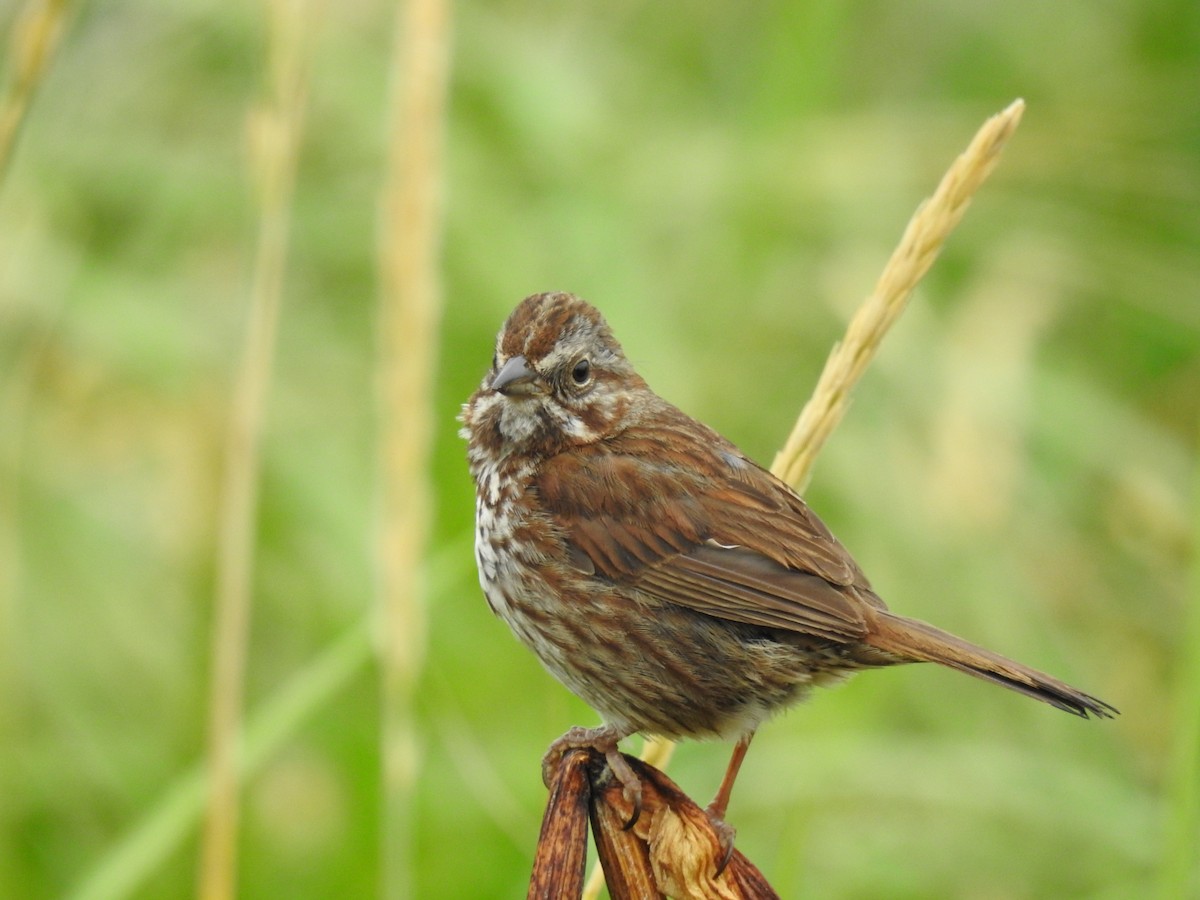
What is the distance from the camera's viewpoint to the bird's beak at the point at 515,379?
2.83 metres

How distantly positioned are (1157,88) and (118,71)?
2.94 meters

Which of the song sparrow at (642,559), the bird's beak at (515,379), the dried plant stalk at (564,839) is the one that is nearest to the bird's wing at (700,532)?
the song sparrow at (642,559)

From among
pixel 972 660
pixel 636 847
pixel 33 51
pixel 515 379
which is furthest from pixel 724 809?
pixel 33 51

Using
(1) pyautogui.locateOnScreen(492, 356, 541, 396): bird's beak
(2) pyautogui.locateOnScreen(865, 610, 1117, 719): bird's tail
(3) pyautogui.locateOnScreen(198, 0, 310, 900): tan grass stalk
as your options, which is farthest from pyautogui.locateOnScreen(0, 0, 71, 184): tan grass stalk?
(2) pyautogui.locateOnScreen(865, 610, 1117, 719): bird's tail

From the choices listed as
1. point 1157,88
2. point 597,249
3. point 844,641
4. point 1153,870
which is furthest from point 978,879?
point 1157,88

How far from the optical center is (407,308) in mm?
2225

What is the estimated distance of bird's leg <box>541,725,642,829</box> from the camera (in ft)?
6.44

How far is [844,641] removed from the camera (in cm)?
257

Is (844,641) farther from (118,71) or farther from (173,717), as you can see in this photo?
(118,71)

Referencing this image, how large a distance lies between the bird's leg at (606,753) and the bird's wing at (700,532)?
30 cm

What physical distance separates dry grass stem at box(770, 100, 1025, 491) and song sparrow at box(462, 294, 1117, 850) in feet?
2.03

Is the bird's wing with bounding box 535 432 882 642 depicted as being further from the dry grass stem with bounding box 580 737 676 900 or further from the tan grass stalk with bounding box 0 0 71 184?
the tan grass stalk with bounding box 0 0 71 184

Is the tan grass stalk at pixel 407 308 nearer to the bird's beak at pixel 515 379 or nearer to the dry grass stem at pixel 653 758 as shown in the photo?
the dry grass stem at pixel 653 758

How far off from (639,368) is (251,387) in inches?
59.9
